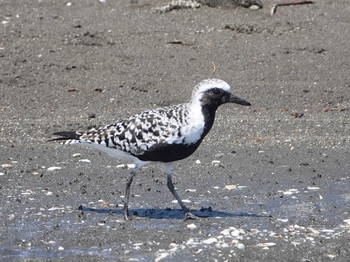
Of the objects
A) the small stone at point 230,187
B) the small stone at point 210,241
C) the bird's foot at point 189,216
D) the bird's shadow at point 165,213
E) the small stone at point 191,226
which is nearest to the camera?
the small stone at point 210,241

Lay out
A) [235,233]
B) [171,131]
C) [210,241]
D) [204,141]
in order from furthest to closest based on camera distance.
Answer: [204,141]
[171,131]
[235,233]
[210,241]

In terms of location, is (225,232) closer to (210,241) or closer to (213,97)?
(210,241)

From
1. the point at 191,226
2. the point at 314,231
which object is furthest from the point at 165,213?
the point at 314,231

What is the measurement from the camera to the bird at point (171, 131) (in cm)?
927

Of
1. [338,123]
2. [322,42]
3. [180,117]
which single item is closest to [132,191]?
[180,117]

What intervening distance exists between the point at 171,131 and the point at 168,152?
19 cm

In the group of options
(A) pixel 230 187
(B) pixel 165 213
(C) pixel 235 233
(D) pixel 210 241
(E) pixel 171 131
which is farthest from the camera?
(A) pixel 230 187

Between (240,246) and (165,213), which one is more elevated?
(240,246)

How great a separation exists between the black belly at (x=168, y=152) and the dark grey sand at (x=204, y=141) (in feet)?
1.90

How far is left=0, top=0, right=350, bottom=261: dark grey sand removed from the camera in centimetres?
902

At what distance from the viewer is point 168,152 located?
9.32 m

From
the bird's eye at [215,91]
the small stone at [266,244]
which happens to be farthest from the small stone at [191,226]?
the bird's eye at [215,91]

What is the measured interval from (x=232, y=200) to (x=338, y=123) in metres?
3.05

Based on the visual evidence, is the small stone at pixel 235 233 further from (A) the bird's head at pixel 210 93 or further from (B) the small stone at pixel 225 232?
(A) the bird's head at pixel 210 93
